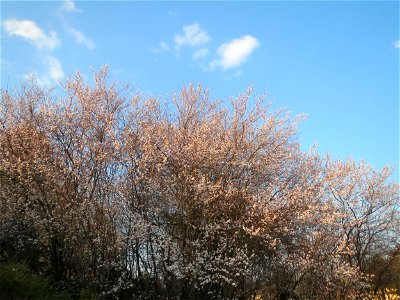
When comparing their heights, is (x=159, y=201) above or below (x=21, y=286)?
above

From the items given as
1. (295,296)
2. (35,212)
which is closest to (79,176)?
(35,212)

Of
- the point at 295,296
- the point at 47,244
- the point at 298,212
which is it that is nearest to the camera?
the point at 298,212

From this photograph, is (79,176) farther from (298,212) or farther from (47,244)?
(298,212)

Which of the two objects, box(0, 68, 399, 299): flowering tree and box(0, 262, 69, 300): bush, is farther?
box(0, 68, 399, 299): flowering tree

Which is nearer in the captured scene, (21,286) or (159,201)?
(21,286)

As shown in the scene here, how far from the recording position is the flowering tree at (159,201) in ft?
41.8

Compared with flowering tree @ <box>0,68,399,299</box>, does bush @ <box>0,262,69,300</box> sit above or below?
below

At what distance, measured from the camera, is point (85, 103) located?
14.4 meters

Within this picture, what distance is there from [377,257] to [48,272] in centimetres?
1598

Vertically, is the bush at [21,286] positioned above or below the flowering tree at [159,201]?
below

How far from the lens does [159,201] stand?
44.0ft

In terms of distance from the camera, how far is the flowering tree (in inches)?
501

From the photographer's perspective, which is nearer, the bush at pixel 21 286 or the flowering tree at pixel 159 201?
the bush at pixel 21 286

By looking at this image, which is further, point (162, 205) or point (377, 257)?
point (377, 257)
